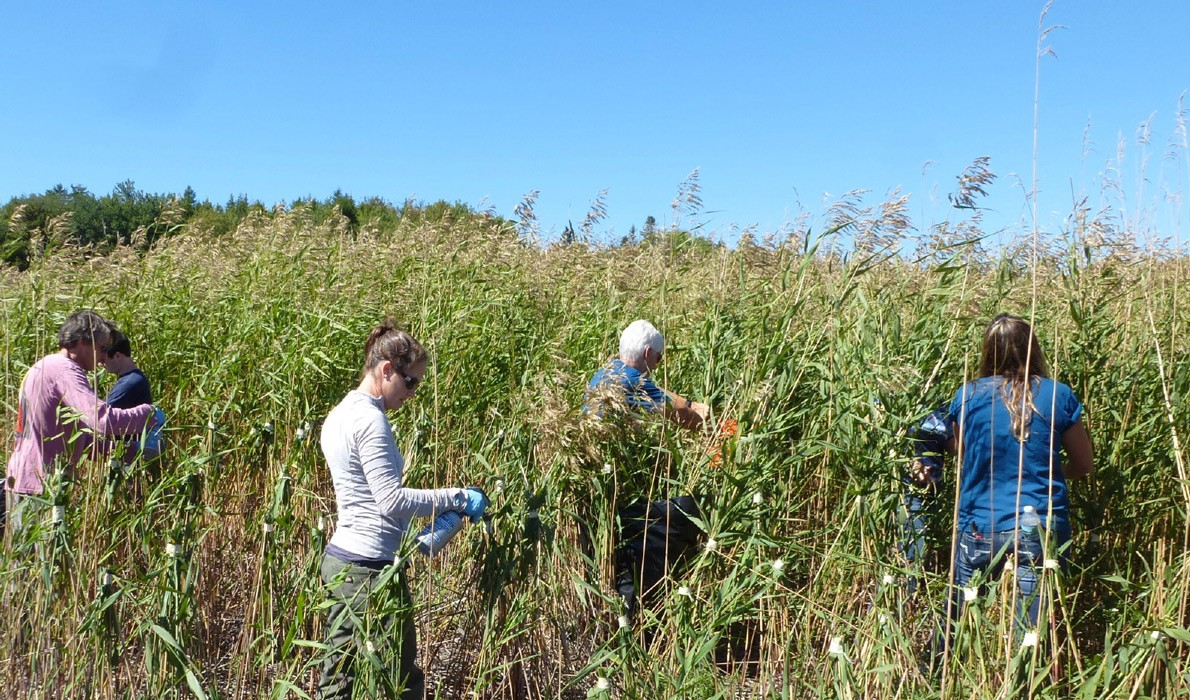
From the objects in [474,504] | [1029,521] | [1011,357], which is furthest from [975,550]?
[474,504]

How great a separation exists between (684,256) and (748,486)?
2.35m

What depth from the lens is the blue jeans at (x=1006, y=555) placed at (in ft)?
8.80

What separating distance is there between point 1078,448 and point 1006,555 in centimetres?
43

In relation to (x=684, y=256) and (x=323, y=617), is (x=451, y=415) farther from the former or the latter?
(x=684, y=256)

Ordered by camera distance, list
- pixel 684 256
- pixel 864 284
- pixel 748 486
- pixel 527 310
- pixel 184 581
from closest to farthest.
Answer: pixel 184 581
pixel 748 486
pixel 864 284
pixel 527 310
pixel 684 256

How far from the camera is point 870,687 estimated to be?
2.73 m

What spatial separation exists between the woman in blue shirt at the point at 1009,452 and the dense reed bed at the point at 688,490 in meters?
0.15

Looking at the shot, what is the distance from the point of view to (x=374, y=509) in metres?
2.67

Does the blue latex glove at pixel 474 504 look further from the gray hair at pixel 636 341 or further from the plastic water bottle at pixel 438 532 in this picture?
the gray hair at pixel 636 341

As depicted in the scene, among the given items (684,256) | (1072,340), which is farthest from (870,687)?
(684,256)

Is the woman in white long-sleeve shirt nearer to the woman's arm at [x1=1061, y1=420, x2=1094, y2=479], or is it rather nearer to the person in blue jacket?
the person in blue jacket

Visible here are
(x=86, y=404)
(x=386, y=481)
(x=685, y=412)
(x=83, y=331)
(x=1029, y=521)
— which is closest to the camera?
(x=386, y=481)

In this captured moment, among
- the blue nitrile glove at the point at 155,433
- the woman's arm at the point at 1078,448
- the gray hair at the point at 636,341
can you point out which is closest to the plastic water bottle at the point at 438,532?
the gray hair at the point at 636,341

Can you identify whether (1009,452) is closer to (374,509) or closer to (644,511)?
(644,511)
